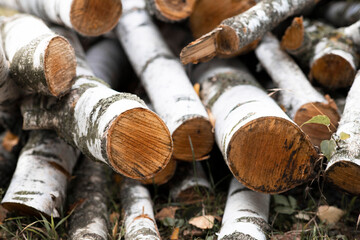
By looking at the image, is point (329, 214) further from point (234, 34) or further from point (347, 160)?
point (234, 34)

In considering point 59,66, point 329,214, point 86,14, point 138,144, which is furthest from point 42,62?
point 329,214

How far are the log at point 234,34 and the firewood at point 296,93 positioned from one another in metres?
0.23

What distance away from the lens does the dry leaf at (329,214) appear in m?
2.06

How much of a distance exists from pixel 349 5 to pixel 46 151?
8.04 ft

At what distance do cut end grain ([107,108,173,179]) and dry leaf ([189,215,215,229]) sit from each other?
1.73ft

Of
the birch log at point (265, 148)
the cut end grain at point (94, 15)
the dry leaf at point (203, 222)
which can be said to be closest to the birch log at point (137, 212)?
the dry leaf at point (203, 222)

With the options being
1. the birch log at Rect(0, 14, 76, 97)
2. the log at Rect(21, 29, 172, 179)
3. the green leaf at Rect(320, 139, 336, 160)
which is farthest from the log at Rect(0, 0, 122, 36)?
the green leaf at Rect(320, 139, 336, 160)

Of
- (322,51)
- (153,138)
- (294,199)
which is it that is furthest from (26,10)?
Result: (294,199)

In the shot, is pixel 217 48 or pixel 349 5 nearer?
pixel 217 48

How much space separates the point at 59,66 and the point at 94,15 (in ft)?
1.60

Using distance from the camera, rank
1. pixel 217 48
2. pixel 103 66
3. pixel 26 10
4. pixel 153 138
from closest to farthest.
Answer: pixel 153 138 → pixel 217 48 → pixel 26 10 → pixel 103 66

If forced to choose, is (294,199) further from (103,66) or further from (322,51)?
(103,66)

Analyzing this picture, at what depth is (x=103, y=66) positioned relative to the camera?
10.3 feet

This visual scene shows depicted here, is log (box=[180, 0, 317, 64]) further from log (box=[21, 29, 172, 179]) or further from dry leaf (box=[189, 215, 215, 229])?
dry leaf (box=[189, 215, 215, 229])
